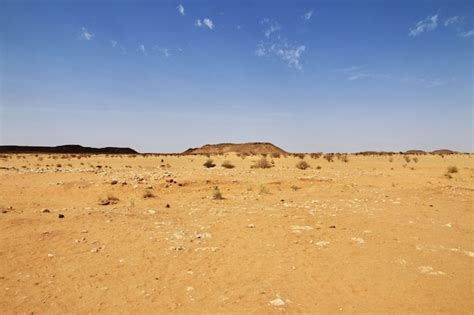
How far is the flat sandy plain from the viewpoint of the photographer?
201 inches

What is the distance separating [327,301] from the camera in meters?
5.14

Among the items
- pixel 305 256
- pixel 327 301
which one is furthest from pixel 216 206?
pixel 327 301

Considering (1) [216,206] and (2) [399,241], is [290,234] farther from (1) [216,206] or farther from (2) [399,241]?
(1) [216,206]

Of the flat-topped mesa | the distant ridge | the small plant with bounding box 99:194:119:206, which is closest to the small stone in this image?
the small plant with bounding box 99:194:119:206

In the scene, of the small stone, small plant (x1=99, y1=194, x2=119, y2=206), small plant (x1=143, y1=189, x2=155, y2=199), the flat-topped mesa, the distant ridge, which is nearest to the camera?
the small stone

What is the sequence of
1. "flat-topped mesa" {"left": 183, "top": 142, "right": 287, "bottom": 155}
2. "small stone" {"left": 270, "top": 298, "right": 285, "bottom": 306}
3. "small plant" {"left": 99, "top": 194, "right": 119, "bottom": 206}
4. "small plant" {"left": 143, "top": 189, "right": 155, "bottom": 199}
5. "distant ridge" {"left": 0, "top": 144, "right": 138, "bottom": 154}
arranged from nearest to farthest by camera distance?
"small stone" {"left": 270, "top": 298, "right": 285, "bottom": 306} < "small plant" {"left": 99, "top": 194, "right": 119, "bottom": 206} < "small plant" {"left": 143, "top": 189, "right": 155, "bottom": 199} < "flat-topped mesa" {"left": 183, "top": 142, "right": 287, "bottom": 155} < "distant ridge" {"left": 0, "top": 144, "right": 138, "bottom": 154}

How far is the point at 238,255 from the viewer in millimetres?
6816

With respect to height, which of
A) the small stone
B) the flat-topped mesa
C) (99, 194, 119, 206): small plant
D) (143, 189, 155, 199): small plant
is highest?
the flat-topped mesa

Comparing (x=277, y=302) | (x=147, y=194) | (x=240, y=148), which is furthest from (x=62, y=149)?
(x=277, y=302)

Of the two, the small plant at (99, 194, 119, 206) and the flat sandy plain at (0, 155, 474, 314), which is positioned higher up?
the small plant at (99, 194, 119, 206)

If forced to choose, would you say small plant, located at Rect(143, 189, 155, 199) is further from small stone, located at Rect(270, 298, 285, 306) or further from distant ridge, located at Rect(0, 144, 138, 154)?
distant ridge, located at Rect(0, 144, 138, 154)

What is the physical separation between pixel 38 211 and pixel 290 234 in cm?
649

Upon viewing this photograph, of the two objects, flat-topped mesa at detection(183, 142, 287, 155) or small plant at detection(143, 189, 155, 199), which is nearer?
small plant at detection(143, 189, 155, 199)

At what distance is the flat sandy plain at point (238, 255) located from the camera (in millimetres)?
5105
